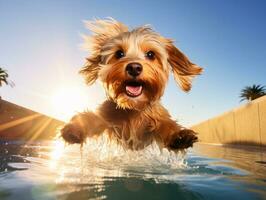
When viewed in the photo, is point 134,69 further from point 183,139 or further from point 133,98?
point 183,139

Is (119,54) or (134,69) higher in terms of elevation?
(119,54)

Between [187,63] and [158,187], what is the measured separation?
12.6ft

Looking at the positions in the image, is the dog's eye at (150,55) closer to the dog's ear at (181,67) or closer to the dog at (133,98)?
the dog at (133,98)

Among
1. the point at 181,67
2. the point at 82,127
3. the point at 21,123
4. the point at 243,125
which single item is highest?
the point at 243,125

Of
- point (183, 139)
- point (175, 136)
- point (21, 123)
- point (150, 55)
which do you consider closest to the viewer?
point (183, 139)

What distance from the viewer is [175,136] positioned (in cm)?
488

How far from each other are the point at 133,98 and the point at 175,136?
80cm

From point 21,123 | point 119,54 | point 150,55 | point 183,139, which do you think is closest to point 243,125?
point 21,123

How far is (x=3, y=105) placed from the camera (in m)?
19.4

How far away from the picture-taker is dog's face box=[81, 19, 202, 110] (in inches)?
197

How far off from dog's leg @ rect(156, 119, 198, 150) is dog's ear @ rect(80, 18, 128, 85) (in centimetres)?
176

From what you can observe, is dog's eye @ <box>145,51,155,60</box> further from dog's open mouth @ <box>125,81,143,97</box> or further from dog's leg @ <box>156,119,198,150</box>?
dog's leg @ <box>156,119,198,150</box>

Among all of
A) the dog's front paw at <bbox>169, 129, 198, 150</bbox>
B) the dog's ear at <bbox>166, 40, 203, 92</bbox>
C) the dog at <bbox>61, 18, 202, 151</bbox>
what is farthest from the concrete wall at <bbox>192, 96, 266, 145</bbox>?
the dog's front paw at <bbox>169, 129, 198, 150</bbox>

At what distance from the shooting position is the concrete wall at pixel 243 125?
19.7m
